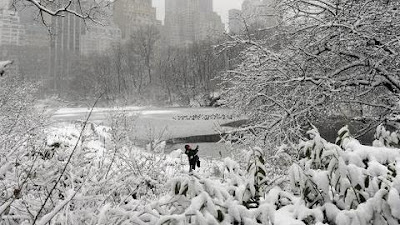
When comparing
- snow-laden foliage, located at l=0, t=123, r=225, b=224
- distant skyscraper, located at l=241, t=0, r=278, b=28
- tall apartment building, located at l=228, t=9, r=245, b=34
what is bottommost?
snow-laden foliage, located at l=0, t=123, r=225, b=224

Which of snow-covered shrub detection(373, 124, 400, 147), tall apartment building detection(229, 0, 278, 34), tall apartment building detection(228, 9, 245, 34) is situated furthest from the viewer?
tall apartment building detection(229, 0, 278, 34)

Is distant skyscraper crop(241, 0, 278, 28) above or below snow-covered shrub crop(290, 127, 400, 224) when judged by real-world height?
above

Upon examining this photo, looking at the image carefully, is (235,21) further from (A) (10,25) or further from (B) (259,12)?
(A) (10,25)

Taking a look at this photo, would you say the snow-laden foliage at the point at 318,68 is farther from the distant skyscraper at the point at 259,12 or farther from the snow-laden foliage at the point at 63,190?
the snow-laden foliage at the point at 63,190

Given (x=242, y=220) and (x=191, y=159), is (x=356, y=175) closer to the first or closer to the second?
(x=242, y=220)


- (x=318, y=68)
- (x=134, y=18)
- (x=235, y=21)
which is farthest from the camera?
(x=134, y=18)

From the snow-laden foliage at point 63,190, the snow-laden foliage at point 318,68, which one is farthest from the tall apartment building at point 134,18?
the snow-laden foliage at point 63,190

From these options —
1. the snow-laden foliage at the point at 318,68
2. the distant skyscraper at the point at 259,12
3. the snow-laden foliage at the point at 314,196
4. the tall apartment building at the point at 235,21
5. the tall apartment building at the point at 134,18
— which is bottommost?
the snow-laden foliage at the point at 314,196

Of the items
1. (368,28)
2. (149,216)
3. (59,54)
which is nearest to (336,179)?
(149,216)

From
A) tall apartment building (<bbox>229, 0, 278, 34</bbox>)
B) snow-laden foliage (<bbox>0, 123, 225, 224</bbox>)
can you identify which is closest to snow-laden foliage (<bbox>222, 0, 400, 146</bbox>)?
tall apartment building (<bbox>229, 0, 278, 34</bbox>)

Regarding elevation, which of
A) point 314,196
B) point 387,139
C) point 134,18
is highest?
point 134,18

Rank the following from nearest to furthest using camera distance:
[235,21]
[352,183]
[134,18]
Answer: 1. [352,183]
2. [235,21]
3. [134,18]

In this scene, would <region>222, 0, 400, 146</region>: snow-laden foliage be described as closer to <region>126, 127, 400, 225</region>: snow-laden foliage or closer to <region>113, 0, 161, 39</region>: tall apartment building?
<region>126, 127, 400, 225</region>: snow-laden foliage

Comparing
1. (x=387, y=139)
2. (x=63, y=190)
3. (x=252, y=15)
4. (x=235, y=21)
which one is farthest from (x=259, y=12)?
(x=63, y=190)
